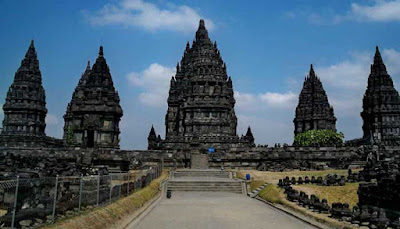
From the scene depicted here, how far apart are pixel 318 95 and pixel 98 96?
57418mm

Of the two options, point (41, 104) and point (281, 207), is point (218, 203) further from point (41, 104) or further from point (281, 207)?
point (41, 104)

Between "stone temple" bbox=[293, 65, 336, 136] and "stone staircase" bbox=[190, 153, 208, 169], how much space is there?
54.8m

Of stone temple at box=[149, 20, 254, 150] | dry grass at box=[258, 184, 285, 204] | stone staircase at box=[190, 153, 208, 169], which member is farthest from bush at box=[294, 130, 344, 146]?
dry grass at box=[258, 184, 285, 204]

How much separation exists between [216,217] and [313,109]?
8382 centimetres

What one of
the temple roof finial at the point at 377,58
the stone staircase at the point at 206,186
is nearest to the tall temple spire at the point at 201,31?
the temple roof finial at the point at 377,58

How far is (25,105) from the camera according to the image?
7406 cm

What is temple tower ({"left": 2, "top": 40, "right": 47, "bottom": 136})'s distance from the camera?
73.9 m

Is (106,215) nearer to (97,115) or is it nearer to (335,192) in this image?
(335,192)

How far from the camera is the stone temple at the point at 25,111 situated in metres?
73.4

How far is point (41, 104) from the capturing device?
77.5 meters

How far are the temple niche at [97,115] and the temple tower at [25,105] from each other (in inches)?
499

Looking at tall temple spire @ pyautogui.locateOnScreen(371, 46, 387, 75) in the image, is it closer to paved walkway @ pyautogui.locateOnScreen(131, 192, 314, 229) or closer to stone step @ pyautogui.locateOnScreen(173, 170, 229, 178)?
stone step @ pyautogui.locateOnScreen(173, 170, 229, 178)

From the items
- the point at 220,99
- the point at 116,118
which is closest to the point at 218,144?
the point at 220,99

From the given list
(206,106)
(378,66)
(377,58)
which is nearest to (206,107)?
(206,106)
